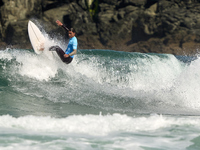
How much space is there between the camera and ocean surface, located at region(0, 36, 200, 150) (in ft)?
15.6

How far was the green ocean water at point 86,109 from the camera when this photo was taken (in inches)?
188

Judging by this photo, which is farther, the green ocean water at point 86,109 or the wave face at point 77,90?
the wave face at point 77,90

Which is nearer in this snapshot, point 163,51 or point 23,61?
point 23,61

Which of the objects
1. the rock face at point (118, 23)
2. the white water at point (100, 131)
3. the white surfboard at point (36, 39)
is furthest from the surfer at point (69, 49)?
the rock face at point (118, 23)

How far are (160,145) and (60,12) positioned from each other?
24795 millimetres

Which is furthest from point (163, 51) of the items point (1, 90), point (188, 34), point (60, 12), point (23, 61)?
point (1, 90)

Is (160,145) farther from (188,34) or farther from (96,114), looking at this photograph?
(188,34)

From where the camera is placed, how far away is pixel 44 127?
5.24 metres

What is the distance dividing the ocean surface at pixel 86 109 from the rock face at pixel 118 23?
16.0 metres

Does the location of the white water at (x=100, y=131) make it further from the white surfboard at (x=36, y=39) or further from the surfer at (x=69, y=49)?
the white surfboard at (x=36, y=39)

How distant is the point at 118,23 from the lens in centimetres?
2834

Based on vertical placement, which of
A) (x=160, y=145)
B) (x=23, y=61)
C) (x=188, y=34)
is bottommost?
(x=160, y=145)

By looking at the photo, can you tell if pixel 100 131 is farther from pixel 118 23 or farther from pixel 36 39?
pixel 118 23

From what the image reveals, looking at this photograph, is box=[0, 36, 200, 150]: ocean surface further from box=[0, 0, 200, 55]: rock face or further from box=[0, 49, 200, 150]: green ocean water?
box=[0, 0, 200, 55]: rock face
